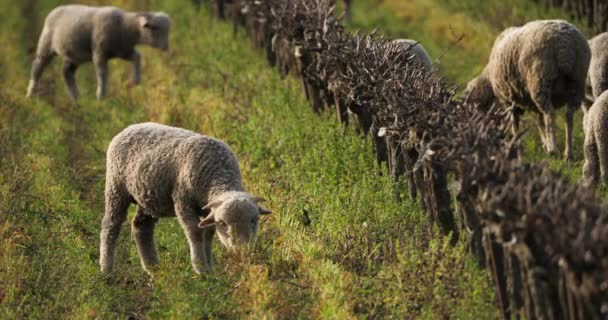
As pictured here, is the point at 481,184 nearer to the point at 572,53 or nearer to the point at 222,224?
the point at 222,224

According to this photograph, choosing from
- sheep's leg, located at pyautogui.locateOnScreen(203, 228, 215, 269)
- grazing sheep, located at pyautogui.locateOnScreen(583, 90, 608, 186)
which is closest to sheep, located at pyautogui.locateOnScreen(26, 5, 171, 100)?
grazing sheep, located at pyautogui.locateOnScreen(583, 90, 608, 186)

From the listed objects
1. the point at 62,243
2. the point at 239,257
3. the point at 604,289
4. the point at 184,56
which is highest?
the point at 604,289

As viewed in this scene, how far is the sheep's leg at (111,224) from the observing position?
28.3ft

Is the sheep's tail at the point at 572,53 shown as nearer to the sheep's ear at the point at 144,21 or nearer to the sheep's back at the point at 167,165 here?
the sheep's back at the point at 167,165

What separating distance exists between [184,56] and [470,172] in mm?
11219

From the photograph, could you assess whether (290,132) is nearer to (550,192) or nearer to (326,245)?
(326,245)

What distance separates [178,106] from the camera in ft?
45.3

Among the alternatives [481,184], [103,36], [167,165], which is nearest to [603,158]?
[481,184]

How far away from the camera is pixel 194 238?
26.4 ft

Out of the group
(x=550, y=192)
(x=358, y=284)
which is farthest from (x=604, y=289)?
(x=358, y=284)

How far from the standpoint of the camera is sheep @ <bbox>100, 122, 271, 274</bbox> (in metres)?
7.66

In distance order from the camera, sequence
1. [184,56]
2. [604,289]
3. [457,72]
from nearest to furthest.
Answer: [604,289] < [457,72] < [184,56]

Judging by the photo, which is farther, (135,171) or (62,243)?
(62,243)

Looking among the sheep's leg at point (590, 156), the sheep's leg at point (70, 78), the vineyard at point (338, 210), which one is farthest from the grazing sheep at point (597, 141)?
the sheep's leg at point (70, 78)
